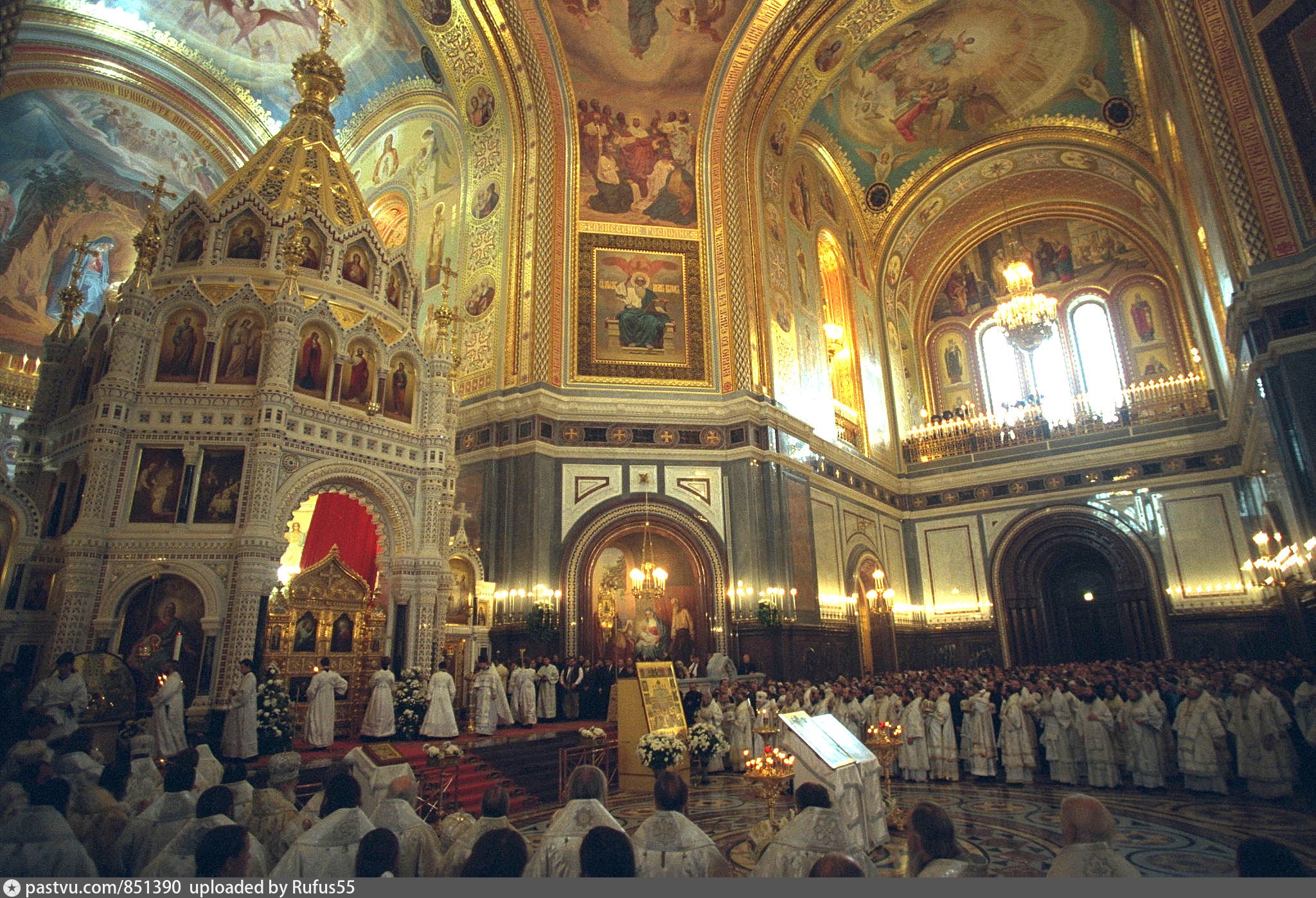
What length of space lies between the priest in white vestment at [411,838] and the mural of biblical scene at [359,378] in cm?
944

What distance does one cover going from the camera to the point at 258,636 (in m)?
10.7

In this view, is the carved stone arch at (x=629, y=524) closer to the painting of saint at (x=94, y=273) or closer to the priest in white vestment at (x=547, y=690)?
the priest in white vestment at (x=547, y=690)

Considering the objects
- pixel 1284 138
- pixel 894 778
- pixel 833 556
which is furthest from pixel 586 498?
pixel 1284 138

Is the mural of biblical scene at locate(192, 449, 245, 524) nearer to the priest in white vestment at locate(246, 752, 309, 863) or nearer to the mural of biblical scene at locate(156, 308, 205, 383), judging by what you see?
the mural of biblical scene at locate(156, 308, 205, 383)

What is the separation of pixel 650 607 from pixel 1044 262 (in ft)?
62.7

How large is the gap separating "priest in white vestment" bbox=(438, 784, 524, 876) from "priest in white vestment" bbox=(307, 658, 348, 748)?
7545 mm

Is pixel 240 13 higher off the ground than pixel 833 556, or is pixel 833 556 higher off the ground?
pixel 240 13

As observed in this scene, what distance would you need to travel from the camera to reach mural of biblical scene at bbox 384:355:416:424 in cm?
1322

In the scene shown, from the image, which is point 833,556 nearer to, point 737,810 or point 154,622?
point 737,810

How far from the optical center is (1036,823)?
8.09 metres

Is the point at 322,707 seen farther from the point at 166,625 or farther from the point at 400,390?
the point at 400,390

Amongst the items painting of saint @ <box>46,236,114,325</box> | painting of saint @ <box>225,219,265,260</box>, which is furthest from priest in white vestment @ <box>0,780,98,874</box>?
painting of saint @ <box>46,236,114,325</box>

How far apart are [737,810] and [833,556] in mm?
11246

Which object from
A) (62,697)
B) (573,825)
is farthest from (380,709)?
(573,825)
